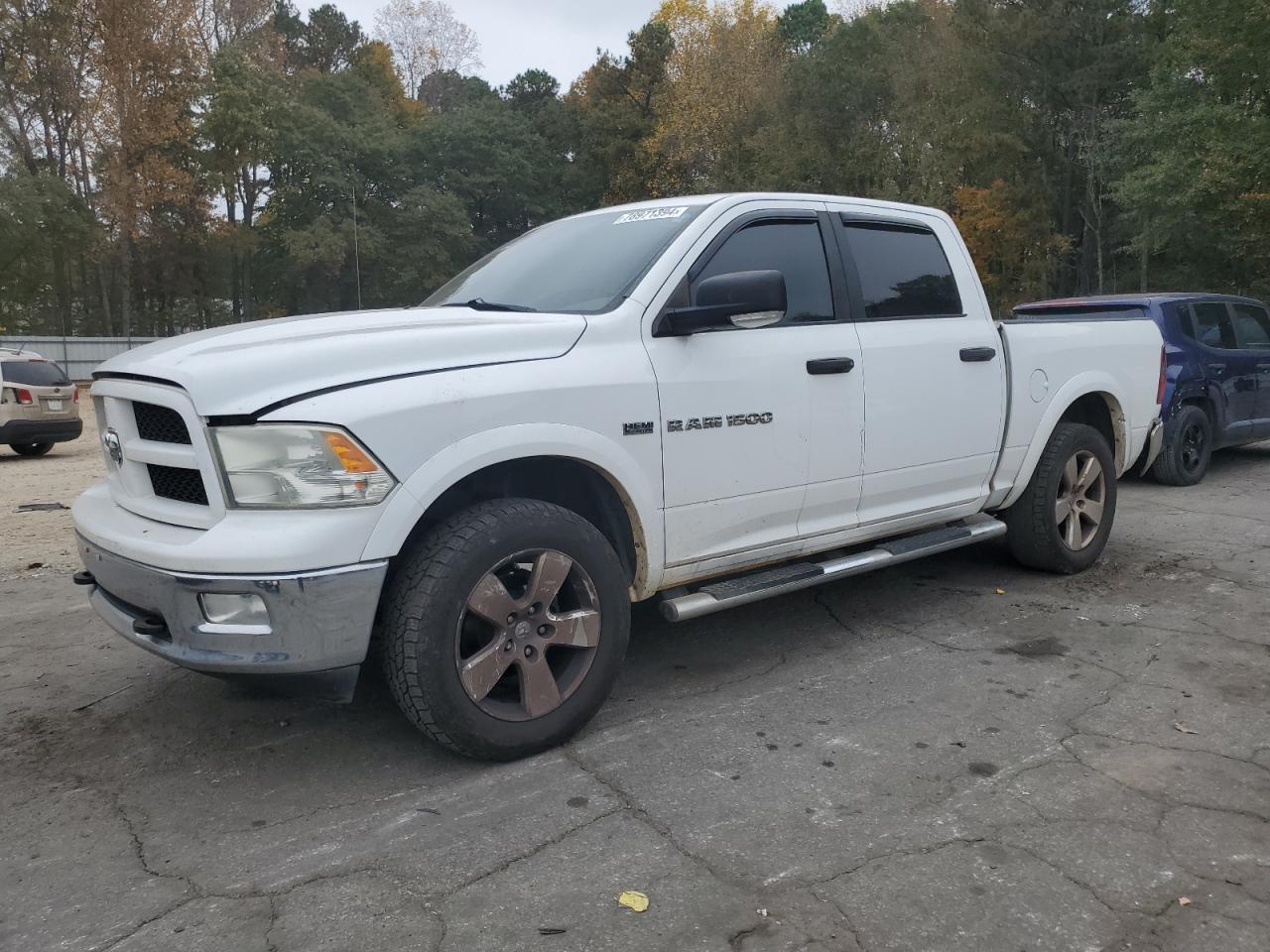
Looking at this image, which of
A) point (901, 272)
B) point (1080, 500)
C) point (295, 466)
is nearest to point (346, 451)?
point (295, 466)

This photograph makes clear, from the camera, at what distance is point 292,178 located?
154ft

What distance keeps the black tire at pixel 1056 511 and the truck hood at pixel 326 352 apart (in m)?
3.00

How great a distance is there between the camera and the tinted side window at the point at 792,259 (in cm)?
392

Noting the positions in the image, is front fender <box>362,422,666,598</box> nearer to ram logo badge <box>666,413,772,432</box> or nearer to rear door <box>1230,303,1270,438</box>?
ram logo badge <box>666,413,772,432</box>

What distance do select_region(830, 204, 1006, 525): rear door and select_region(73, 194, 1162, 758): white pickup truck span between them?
15 millimetres

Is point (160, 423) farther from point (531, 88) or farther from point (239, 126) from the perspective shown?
point (531, 88)

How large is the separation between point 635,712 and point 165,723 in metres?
1.76

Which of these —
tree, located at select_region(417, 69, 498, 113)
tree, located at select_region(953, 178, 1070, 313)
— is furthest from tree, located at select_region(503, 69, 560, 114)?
tree, located at select_region(953, 178, 1070, 313)

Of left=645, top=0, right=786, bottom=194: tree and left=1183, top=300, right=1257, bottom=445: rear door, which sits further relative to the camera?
left=645, top=0, right=786, bottom=194: tree

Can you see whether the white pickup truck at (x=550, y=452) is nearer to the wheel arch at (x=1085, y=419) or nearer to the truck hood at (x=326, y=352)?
the truck hood at (x=326, y=352)

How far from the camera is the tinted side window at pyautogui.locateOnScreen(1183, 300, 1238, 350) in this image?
8.80 m

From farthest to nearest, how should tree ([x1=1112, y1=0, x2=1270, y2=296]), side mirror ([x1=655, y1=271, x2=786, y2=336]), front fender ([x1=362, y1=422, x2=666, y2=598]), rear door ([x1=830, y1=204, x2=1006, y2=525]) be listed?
tree ([x1=1112, y1=0, x2=1270, y2=296]) < rear door ([x1=830, y1=204, x2=1006, y2=525]) < side mirror ([x1=655, y1=271, x2=786, y2=336]) < front fender ([x1=362, y1=422, x2=666, y2=598])

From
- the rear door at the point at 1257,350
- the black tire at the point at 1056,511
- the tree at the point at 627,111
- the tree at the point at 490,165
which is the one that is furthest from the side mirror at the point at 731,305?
the tree at the point at 490,165

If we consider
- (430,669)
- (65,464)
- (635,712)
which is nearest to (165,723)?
(430,669)
